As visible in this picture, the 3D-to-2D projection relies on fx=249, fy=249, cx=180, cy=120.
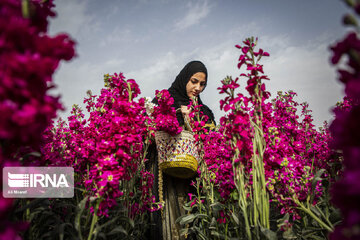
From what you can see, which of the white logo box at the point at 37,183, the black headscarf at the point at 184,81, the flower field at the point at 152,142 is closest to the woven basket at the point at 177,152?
the flower field at the point at 152,142

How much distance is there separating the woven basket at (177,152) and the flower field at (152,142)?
0.24ft

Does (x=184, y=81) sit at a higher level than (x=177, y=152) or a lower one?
higher

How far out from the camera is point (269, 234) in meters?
1.33

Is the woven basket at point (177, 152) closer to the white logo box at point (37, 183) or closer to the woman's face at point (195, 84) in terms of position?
the white logo box at point (37, 183)

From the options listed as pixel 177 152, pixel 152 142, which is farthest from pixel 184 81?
pixel 177 152

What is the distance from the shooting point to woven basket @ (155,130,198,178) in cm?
224

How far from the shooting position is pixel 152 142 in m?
2.85

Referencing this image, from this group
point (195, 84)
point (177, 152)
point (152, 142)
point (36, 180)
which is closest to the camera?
point (36, 180)

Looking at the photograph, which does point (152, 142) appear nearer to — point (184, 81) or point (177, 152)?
point (177, 152)

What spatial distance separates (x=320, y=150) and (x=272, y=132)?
1341mm

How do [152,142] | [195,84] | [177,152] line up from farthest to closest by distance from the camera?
[195,84] < [152,142] < [177,152]

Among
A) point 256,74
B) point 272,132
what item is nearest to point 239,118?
point 256,74

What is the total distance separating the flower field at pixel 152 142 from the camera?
74cm

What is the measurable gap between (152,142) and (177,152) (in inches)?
26.6
